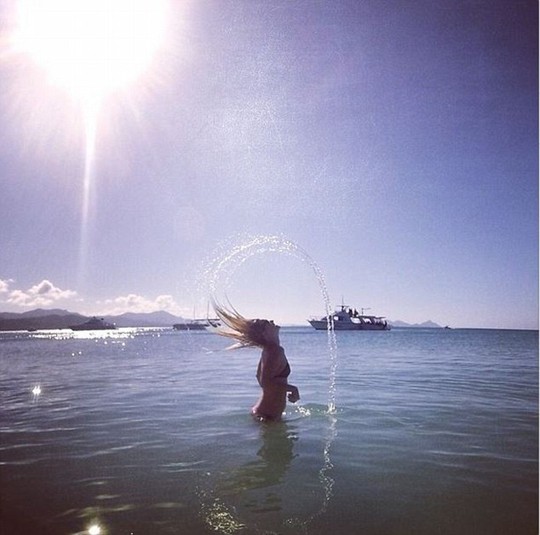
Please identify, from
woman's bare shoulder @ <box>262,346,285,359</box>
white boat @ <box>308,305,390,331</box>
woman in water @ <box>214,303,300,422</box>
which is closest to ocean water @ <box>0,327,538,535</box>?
woman in water @ <box>214,303,300,422</box>

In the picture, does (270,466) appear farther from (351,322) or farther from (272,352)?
(351,322)

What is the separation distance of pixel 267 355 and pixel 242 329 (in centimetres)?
78

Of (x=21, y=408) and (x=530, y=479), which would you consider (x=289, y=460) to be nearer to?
(x=530, y=479)

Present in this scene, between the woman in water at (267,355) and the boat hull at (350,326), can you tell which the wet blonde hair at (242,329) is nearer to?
the woman in water at (267,355)

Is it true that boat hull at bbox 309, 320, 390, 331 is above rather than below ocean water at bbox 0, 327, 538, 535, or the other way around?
above

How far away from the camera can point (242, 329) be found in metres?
8.25

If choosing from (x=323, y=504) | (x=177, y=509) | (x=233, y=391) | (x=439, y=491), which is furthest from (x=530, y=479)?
(x=233, y=391)

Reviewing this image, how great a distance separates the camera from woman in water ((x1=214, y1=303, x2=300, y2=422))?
25.8 feet

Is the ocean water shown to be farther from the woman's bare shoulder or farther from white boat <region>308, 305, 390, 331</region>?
white boat <region>308, 305, 390, 331</region>

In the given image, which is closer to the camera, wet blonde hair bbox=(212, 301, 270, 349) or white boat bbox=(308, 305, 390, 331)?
wet blonde hair bbox=(212, 301, 270, 349)

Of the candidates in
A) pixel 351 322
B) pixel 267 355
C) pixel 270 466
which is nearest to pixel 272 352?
pixel 267 355

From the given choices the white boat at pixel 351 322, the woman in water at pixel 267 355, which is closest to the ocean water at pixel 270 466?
the woman in water at pixel 267 355

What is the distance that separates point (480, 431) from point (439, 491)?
3842 millimetres

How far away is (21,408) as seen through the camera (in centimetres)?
1132
